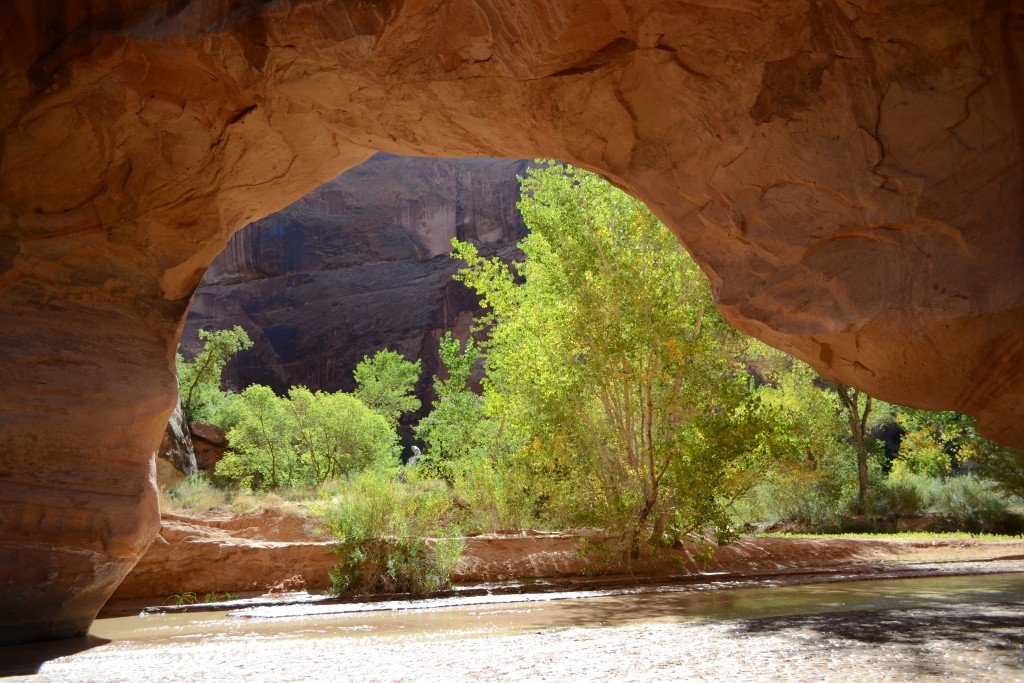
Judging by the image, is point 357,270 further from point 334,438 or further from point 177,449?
point 177,449

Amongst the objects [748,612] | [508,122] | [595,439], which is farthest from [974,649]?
[595,439]

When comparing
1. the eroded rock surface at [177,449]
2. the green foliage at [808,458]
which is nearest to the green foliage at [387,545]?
the eroded rock surface at [177,449]

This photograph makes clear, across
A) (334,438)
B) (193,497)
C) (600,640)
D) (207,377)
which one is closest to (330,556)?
(600,640)

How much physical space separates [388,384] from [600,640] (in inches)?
1146

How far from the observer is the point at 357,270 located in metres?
41.0

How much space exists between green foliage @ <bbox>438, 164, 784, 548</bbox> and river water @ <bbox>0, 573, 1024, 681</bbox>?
2.29m

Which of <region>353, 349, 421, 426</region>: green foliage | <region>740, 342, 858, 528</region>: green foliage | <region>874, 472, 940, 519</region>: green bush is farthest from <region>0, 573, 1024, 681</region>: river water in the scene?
<region>353, 349, 421, 426</region>: green foliage

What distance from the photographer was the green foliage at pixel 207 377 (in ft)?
91.0

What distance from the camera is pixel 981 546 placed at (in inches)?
520

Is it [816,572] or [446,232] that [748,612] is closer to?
[816,572]

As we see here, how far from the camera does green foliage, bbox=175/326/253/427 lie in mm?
27750

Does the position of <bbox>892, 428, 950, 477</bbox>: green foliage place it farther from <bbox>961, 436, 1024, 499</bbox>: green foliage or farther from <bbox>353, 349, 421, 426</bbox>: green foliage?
<bbox>353, 349, 421, 426</bbox>: green foliage

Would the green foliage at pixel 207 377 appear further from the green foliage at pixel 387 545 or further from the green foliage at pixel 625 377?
the green foliage at pixel 625 377

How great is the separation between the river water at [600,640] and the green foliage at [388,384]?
24.0m
